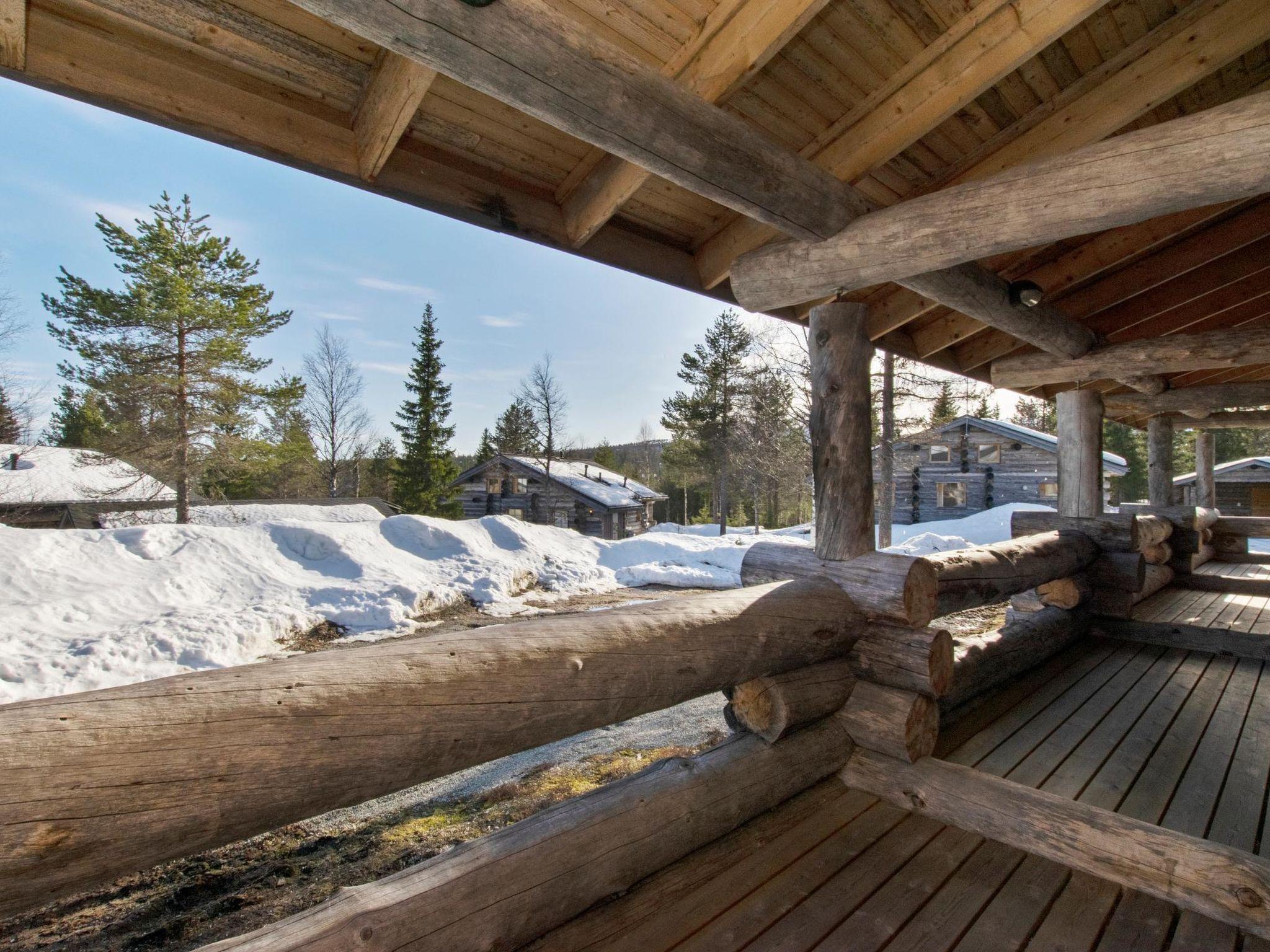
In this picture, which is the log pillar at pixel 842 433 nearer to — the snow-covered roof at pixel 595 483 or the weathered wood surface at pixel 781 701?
the weathered wood surface at pixel 781 701

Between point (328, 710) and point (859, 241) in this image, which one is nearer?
point (328, 710)

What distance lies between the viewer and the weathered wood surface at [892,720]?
2697mm

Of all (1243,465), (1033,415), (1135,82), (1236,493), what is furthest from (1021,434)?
(1135,82)

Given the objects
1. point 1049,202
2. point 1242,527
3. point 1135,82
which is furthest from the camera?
point 1242,527

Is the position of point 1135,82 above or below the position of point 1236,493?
above

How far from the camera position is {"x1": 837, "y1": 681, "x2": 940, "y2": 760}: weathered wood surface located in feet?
8.85

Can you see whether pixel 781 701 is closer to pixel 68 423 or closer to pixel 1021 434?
pixel 1021 434

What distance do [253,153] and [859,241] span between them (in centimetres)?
246

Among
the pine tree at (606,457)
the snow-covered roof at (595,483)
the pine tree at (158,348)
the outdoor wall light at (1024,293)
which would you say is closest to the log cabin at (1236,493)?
the snow-covered roof at (595,483)

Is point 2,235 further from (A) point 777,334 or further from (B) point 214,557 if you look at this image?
(A) point 777,334

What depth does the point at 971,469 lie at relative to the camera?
2311 cm

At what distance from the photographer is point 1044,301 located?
15.5 ft

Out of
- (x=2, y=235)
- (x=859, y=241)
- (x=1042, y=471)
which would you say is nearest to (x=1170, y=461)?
(x=859, y=241)

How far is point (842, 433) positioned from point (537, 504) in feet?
77.3
